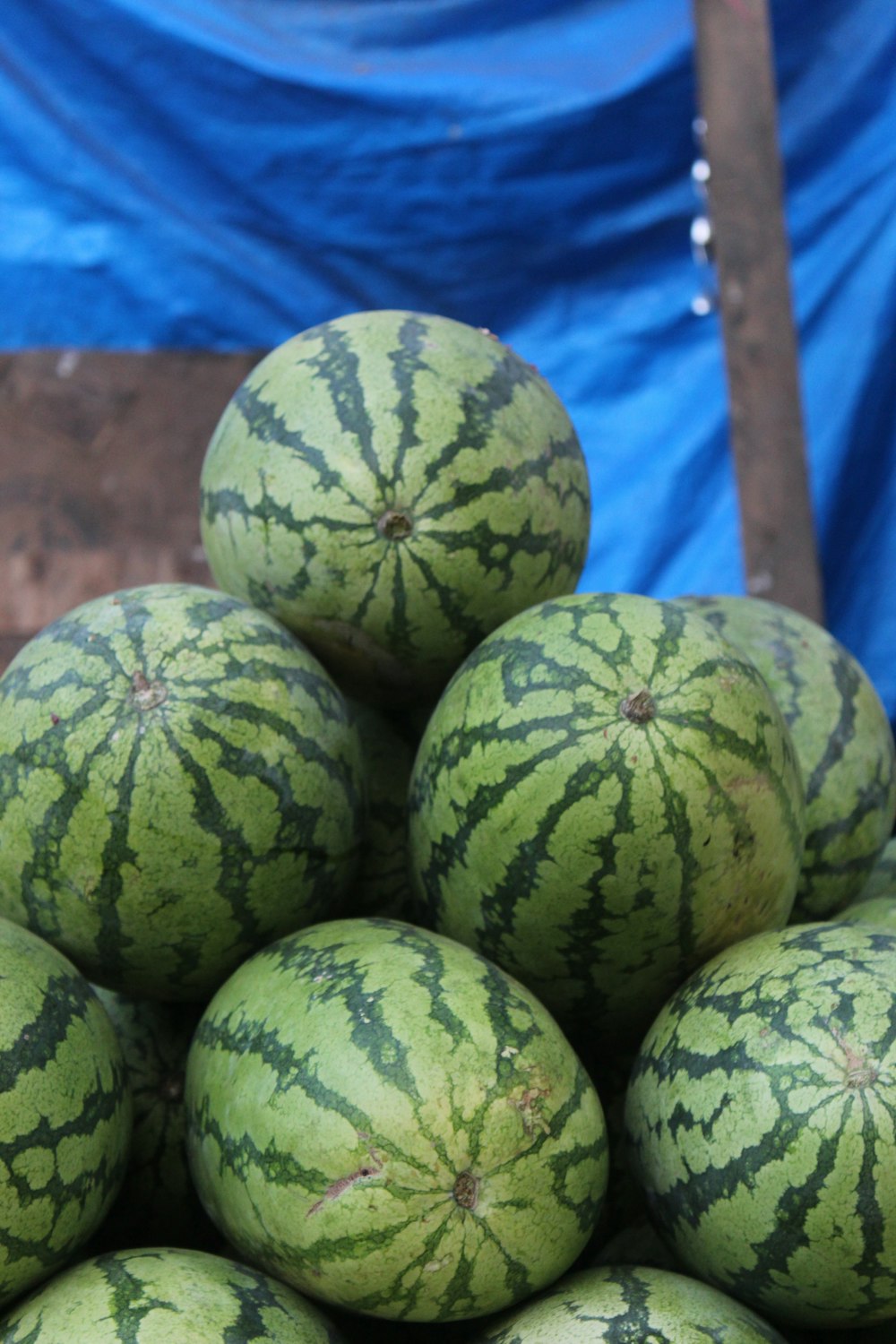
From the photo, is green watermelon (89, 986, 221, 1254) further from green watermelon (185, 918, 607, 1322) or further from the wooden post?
the wooden post

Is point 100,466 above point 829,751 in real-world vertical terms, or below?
above

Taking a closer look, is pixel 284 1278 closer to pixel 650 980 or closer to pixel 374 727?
pixel 650 980

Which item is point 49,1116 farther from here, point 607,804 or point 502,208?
point 502,208

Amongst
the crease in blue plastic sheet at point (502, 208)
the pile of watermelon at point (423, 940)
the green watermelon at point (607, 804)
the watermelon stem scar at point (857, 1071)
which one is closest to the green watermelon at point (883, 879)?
the pile of watermelon at point (423, 940)

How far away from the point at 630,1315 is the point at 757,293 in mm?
2452

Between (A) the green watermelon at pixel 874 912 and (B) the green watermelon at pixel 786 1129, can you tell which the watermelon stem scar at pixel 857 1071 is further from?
(A) the green watermelon at pixel 874 912

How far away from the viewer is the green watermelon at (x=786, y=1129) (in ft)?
3.80

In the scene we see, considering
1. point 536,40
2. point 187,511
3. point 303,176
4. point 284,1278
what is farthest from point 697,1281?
point 536,40

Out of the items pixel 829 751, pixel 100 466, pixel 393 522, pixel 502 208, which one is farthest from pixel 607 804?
pixel 502 208

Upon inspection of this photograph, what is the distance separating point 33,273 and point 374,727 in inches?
85.7

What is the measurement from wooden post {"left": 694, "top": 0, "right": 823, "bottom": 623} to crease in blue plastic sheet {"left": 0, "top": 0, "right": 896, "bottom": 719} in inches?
25.3

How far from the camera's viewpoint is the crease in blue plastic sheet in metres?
3.38

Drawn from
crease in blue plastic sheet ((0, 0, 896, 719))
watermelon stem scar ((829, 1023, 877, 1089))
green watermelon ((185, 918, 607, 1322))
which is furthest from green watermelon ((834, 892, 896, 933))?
crease in blue plastic sheet ((0, 0, 896, 719))

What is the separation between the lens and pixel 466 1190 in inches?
45.1
